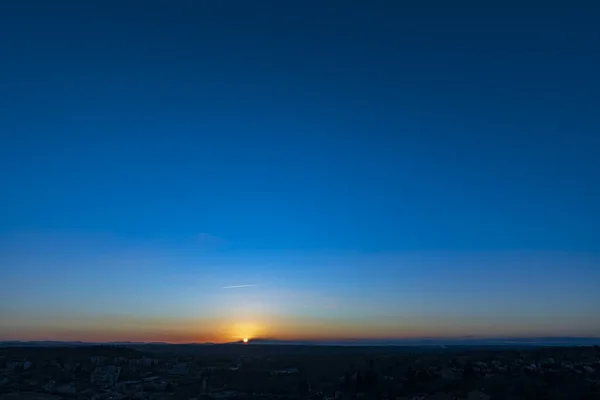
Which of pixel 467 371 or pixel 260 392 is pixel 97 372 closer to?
pixel 260 392

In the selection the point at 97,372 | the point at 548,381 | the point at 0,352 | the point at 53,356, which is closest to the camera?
the point at 548,381

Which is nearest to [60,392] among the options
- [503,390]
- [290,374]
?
[290,374]

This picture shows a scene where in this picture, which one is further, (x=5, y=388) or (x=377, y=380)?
(x=5, y=388)

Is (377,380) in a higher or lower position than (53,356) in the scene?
lower

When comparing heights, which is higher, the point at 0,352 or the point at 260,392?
the point at 0,352

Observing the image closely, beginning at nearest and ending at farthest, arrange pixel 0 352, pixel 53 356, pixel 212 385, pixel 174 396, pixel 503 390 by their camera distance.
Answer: pixel 503 390, pixel 174 396, pixel 212 385, pixel 53 356, pixel 0 352

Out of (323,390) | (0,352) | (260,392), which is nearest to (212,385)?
(260,392)

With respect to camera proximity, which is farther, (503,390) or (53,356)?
(53,356)

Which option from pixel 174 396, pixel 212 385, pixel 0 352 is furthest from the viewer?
pixel 0 352

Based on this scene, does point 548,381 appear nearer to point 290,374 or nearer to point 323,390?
point 323,390
